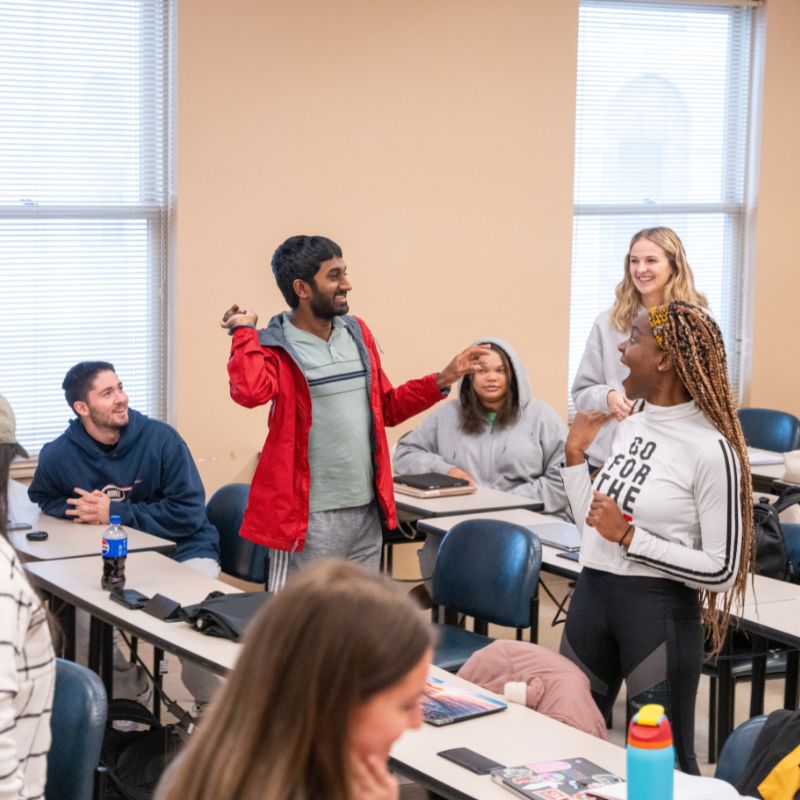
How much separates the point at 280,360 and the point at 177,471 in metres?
1.01

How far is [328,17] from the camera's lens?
593 centimetres

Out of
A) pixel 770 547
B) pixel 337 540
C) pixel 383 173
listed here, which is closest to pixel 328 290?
pixel 337 540

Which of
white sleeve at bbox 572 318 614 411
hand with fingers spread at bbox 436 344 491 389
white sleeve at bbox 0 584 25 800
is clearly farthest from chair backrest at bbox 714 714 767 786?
white sleeve at bbox 572 318 614 411

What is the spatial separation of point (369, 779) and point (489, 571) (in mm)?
2952

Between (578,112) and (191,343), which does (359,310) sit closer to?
(191,343)

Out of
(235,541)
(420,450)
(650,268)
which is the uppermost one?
(650,268)

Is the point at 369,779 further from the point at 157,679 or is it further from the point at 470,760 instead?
the point at 157,679

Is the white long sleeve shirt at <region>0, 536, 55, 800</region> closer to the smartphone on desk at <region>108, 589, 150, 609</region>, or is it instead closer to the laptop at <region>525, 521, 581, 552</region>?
the smartphone on desk at <region>108, 589, 150, 609</region>

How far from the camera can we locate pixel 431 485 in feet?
17.2

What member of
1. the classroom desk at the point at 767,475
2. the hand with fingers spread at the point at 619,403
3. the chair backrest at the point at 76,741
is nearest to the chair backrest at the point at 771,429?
the classroom desk at the point at 767,475

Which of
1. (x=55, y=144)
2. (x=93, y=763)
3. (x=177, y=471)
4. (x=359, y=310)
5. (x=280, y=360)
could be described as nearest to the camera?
(x=93, y=763)

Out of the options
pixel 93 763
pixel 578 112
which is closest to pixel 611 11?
pixel 578 112

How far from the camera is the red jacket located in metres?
3.89

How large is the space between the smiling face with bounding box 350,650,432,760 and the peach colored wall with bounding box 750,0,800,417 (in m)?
6.33
